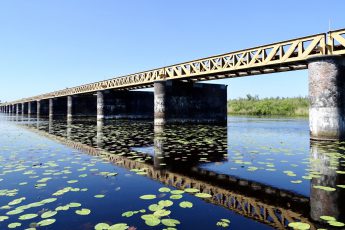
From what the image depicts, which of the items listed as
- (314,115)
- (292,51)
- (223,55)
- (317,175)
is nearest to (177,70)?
(223,55)

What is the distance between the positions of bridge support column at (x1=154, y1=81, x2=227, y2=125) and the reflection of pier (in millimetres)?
16968

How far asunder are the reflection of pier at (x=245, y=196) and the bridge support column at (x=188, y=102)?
16968mm

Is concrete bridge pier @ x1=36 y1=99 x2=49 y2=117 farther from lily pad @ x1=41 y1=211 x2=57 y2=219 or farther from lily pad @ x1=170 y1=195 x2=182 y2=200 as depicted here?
lily pad @ x1=170 y1=195 x2=182 y2=200

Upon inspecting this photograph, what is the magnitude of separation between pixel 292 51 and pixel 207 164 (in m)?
9.74

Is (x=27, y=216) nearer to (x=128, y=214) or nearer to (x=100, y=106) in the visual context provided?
(x=128, y=214)

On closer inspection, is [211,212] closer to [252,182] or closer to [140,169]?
[252,182]

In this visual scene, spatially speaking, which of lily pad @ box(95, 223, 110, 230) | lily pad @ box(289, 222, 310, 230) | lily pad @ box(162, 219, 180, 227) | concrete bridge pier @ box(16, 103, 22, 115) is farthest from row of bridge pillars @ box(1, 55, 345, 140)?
concrete bridge pier @ box(16, 103, 22, 115)

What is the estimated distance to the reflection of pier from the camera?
3.28m

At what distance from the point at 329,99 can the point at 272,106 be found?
52.4m

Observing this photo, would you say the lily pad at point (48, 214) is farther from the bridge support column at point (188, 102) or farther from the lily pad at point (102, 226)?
the bridge support column at point (188, 102)

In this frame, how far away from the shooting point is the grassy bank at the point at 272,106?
175 feet

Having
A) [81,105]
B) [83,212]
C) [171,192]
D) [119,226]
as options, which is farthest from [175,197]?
[81,105]

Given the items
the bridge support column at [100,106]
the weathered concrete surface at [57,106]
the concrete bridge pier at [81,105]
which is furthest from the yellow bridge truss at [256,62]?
the weathered concrete surface at [57,106]

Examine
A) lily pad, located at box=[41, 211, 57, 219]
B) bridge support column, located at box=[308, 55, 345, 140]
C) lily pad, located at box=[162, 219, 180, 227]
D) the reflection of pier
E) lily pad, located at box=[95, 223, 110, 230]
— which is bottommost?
the reflection of pier
